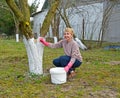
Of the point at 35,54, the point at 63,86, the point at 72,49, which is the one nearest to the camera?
the point at 63,86

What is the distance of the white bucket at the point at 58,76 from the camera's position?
5059mm

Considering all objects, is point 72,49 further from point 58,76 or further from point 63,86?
point 63,86

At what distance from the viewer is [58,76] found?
506 cm

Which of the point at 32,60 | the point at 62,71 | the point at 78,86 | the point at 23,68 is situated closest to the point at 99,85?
the point at 78,86

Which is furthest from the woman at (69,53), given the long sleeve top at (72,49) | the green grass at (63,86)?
the green grass at (63,86)

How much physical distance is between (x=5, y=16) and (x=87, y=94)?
88.2ft

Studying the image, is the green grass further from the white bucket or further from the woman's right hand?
the woman's right hand

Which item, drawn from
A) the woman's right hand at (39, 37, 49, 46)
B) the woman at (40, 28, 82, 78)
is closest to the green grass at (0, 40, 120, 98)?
the woman at (40, 28, 82, 78)

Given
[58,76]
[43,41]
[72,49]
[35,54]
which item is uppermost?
[43,41]

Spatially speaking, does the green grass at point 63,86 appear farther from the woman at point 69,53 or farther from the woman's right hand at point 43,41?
the woman's right hand at point 43,41

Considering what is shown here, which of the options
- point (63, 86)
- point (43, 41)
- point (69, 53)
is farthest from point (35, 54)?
point (63, 86)

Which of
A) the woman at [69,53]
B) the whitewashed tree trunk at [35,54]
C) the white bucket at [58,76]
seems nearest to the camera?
the white bucket at [58,76]

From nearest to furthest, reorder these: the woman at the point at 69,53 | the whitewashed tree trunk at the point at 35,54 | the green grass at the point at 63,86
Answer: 1. the green grass at the point at 63,86
2. the woman at the point at 69,53
3. the whitewashed tree trunk at the point at 35,54

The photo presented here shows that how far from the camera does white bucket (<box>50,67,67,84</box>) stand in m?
5.06
